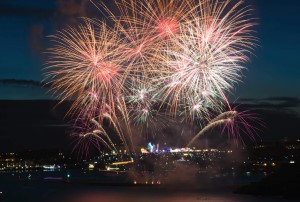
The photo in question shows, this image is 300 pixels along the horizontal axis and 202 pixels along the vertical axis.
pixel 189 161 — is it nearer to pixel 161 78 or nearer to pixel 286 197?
pixel 286 197

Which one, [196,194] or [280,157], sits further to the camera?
[280,157]

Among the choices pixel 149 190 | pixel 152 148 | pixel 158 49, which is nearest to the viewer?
pixel 158 49

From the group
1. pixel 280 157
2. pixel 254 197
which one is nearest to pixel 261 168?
pixel 280 157

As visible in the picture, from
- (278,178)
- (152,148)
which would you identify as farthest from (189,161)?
(278,178)

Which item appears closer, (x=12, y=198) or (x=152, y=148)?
(x=12, y=198)

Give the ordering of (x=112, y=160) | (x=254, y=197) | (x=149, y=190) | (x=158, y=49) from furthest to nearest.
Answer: (x=112, y=160) < (x=149, y=190) < (x=254, y=197) < (x=158, y=49)

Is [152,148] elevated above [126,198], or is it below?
above

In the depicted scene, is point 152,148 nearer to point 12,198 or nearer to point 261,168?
point 261,168

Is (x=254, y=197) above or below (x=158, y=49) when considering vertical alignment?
below

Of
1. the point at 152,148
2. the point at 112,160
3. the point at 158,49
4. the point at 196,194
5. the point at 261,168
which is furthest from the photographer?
the point at 112,160
